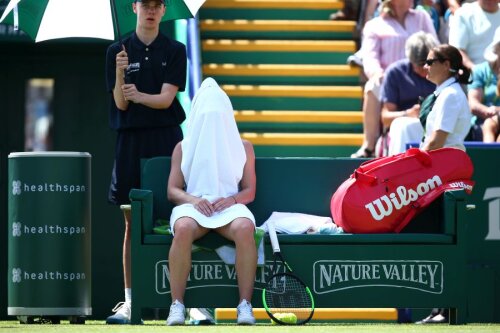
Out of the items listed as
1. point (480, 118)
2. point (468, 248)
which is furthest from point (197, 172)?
point (480, 118)

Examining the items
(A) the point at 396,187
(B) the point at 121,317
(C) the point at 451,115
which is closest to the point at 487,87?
(C) the point at 451,115

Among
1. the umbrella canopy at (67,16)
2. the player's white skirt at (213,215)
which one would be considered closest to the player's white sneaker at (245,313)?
the player's white skirt at (213,215)

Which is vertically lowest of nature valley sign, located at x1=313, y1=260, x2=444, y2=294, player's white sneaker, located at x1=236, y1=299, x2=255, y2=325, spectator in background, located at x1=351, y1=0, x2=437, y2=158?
player's white sneaker, located at x1=236, y1=299, x2=255, y2=325

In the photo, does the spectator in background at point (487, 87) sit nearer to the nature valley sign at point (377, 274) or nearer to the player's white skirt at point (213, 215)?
the nature valley sign at point (377, 274)

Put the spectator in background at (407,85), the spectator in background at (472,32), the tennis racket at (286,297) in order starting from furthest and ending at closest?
the spectator in background at (472,32) < the spectator in background at (407,85) < the tennis racket at (286,297)

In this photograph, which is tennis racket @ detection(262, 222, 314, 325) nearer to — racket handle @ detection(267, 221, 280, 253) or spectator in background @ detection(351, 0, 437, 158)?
racket handle @ detection(267, 221, 280, 253)

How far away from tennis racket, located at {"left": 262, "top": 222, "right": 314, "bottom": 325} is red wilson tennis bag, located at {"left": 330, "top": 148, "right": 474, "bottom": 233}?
0.59 m

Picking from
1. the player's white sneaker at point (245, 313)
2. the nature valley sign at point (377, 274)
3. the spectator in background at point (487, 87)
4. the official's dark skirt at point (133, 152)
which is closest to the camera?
the player's white sneaker at point (245, 313)

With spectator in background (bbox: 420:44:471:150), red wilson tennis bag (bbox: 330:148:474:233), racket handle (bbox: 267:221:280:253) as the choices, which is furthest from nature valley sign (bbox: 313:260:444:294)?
spectator in background (bbox: 420:44:471:150)

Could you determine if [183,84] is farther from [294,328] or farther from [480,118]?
[480,118]

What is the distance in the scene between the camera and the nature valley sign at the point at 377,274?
9.02m

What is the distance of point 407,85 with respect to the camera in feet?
40.1

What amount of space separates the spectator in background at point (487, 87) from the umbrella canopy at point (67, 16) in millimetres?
3327

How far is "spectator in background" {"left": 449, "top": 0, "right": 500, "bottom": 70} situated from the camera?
526 inches
